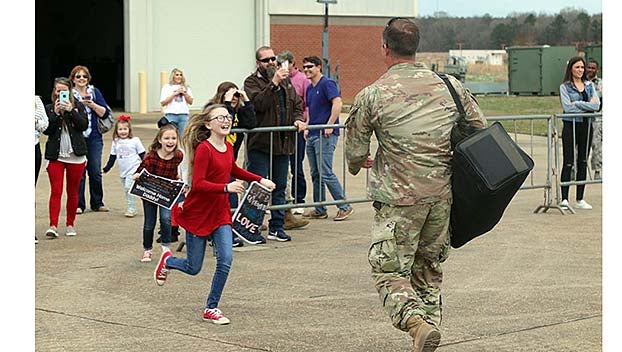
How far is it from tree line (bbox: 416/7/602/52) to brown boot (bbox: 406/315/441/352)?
67.5 meters

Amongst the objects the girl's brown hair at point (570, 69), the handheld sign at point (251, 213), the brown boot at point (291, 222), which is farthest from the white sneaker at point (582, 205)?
the handheld sign at point (251, 213)

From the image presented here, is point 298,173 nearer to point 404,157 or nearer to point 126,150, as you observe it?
point 126,150

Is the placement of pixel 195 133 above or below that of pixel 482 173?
above

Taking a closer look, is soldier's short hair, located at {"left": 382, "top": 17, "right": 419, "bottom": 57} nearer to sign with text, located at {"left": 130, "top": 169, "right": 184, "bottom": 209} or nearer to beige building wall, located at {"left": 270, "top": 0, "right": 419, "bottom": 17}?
sign with text, located at {"left": 130, "top": 169, "right": 184, "bottom": 209}

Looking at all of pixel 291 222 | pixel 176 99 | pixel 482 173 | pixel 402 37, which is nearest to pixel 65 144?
pixel 291 222

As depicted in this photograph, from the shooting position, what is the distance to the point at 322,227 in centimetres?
1274

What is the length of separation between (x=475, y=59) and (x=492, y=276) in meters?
75.3

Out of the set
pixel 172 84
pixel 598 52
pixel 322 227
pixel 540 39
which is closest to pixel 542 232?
pixel 322 227

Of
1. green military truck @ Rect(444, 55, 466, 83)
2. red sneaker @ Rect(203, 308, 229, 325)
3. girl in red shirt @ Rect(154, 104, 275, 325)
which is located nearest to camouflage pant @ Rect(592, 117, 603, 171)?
girl in red shirt @ Rect(154, 104, 275, 325)

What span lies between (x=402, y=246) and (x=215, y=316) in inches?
74.6

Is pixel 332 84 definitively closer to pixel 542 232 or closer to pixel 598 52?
pixel 542 232

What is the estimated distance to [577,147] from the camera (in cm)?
1430

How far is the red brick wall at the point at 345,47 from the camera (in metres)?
39.4

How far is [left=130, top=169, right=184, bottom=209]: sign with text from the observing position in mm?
9922
